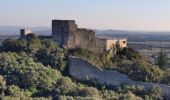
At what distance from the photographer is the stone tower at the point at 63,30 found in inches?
1081

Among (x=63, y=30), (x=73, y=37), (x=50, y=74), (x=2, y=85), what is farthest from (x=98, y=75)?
(x=2, y=85)

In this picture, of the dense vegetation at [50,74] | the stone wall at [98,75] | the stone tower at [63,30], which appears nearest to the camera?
the dense vegetation at [50,74]

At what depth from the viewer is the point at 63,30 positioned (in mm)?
27703

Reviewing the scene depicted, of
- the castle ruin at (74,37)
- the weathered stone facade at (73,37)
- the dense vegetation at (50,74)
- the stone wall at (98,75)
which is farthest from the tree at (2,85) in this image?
the weathered stone facade at (73,37)

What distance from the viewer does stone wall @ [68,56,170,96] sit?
23953 millimetres

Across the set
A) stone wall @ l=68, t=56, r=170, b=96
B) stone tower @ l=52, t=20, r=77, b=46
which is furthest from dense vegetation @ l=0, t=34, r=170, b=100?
stone tower @ l=52, t=20, r=77, b=46

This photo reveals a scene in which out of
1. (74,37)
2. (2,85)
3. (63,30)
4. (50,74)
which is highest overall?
(63,30)

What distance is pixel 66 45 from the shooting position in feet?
90.5

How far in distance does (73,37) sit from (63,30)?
0.62m

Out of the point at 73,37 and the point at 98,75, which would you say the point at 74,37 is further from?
the point at 98,75

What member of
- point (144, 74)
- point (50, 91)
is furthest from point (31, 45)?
point (144, 74)

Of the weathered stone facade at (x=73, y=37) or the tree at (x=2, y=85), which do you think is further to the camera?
the weathered stone facade at (x=73, y=37)

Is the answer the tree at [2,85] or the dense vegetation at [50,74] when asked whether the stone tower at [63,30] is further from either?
the tree at [2,85]

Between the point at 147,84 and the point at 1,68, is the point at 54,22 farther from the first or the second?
the point at 147,84
